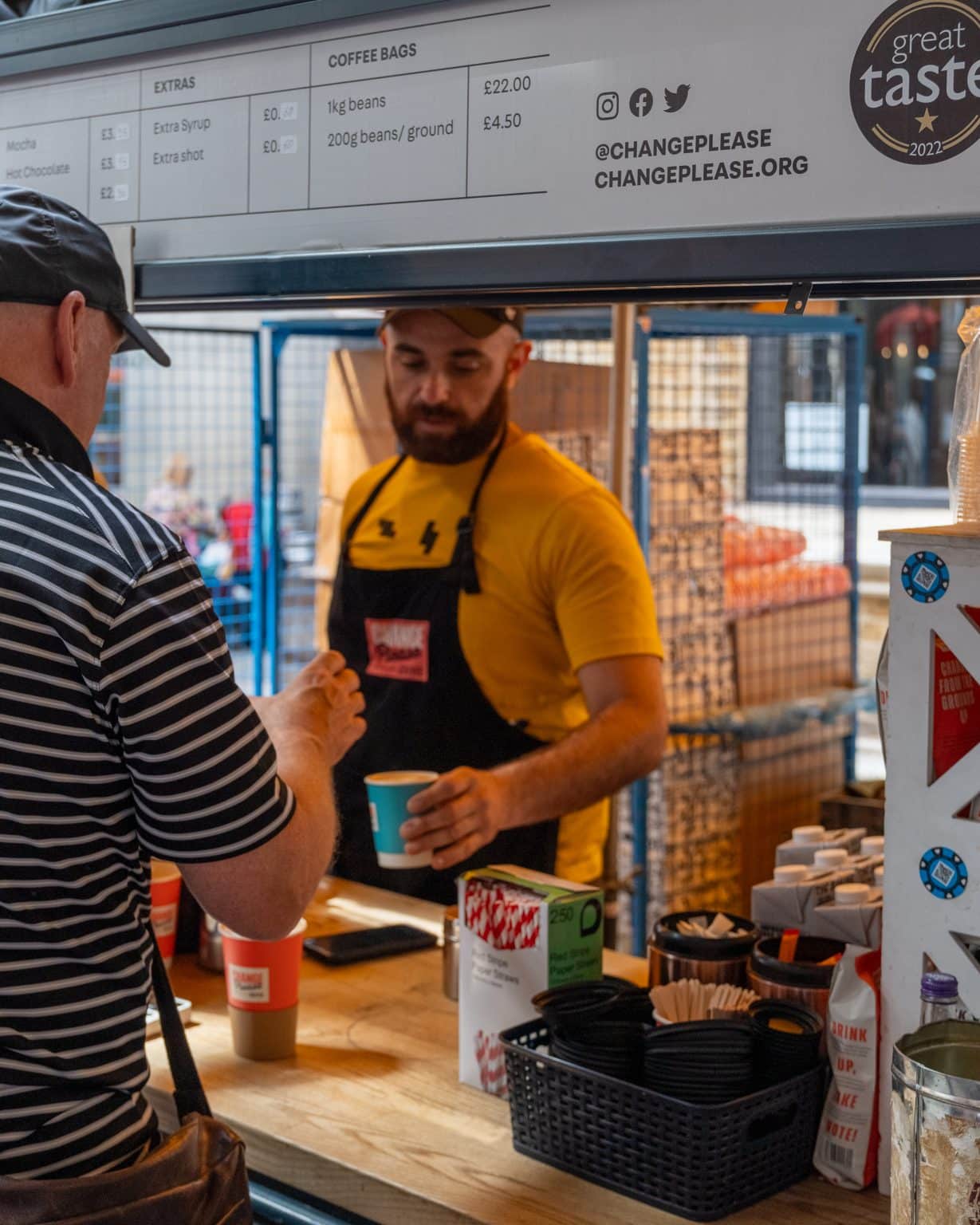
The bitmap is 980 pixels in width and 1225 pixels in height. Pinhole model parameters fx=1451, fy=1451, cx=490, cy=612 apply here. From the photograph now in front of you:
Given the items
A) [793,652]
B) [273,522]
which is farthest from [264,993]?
[273,522]

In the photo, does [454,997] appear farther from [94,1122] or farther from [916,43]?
[916,43]

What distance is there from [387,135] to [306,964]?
1229mm

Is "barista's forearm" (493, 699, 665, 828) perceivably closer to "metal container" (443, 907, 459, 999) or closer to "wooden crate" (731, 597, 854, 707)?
"metal container" (443, 907, 459, 999)

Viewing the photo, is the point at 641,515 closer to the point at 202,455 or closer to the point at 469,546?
the point at 469,546

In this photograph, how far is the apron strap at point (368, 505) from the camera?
3162mm

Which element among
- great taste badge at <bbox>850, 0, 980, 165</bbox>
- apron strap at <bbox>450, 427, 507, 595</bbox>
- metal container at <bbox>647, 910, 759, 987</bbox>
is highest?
great taste badge at <bbox>850, 0, 980, 165</bbox>

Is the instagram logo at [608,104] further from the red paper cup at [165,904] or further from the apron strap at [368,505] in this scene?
the apron strap at [368,505]

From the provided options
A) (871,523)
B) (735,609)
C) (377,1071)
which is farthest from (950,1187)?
(871,523)

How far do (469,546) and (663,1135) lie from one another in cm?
161

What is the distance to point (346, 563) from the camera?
10.3 ft

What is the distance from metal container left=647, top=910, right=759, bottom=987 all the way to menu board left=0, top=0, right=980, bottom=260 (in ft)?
2.73

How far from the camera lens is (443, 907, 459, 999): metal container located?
78.8 inches

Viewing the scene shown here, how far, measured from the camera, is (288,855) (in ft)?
4.61

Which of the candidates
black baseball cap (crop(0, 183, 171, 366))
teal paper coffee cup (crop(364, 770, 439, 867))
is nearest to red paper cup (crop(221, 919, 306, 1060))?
teal paper coffee cup (crop(364, 770, 439, 867))
